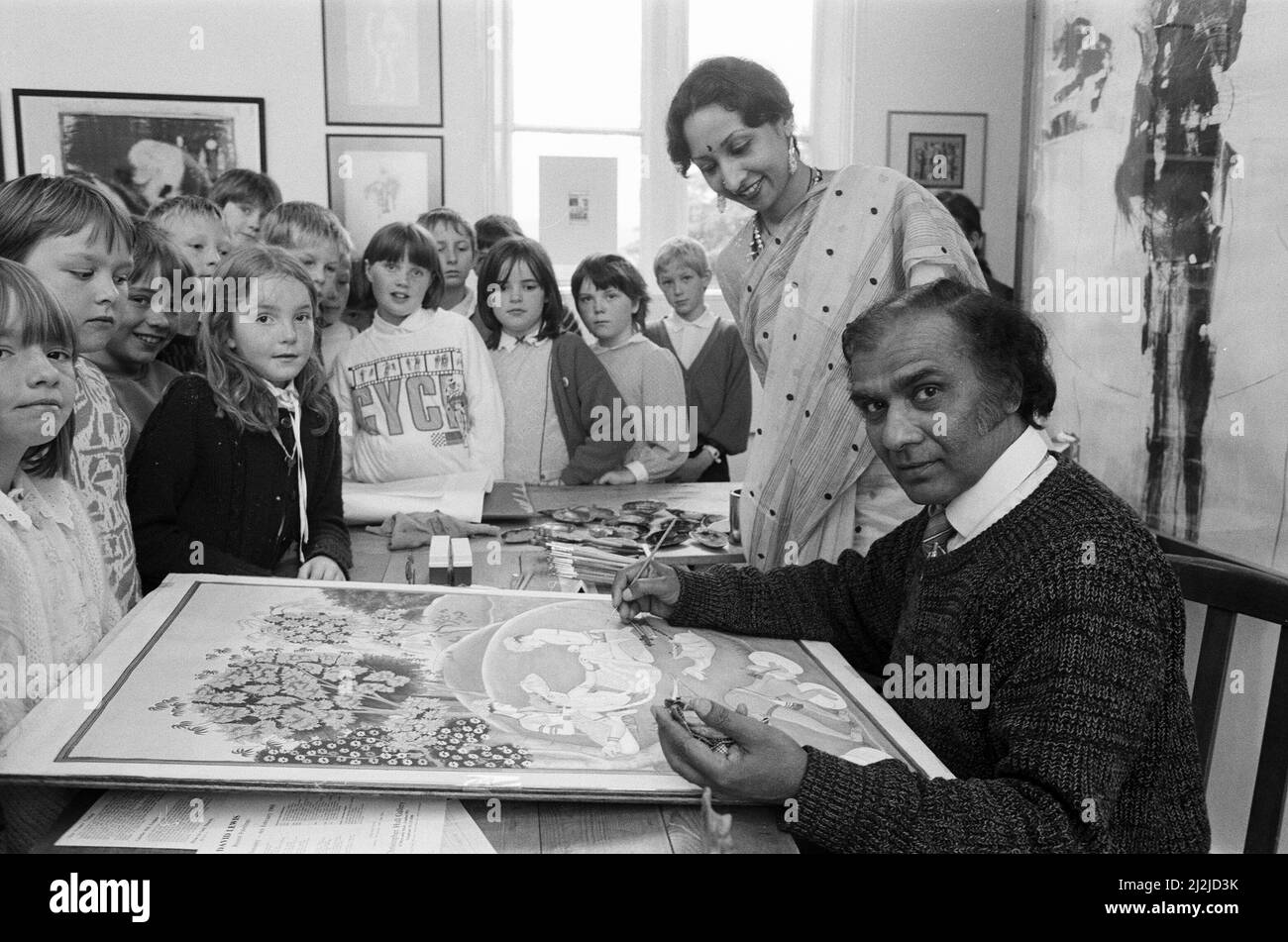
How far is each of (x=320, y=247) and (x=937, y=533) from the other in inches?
89.2

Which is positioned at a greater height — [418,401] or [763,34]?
[763,34]

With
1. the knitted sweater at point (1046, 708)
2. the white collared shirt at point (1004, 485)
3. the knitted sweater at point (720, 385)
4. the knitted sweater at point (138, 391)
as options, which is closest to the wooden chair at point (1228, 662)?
the knitted sweater at point (1046, 708)

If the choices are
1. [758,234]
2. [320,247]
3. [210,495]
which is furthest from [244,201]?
[758,234]

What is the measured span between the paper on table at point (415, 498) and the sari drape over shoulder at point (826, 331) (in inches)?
29.8

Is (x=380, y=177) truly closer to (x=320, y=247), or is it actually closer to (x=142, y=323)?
(x=320, y=247)

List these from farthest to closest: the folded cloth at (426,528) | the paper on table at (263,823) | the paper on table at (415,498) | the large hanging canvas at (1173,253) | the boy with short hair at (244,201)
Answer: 1. the boy with short hair at (244,201)
2. the large hanging canvas at (1173,253)
3. the paper on table at (415,498)
4. the folded cloth at (426,528)
5. the paper on table at (263,823)

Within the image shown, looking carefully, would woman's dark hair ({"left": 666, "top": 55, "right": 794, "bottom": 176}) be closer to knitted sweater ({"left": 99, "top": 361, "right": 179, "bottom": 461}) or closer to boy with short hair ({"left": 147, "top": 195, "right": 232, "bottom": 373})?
knitted sweater ({"left": 99, "top": 361, "right": 179, "bottom": 461})

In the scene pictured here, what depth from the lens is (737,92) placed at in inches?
82.7

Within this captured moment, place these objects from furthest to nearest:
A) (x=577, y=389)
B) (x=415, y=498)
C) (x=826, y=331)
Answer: (x=577, y=389) < (x=415, y=498) < (x=826, y=331)

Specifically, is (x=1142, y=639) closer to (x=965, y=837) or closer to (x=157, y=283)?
(x=965, y=837)

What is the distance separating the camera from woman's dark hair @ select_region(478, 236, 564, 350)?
3.57 metres

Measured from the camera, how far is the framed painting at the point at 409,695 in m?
1.09

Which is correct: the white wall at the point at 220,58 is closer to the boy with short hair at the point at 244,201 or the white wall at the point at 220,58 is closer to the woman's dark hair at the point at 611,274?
Answer: the boy with short hair at the point at 244,201
